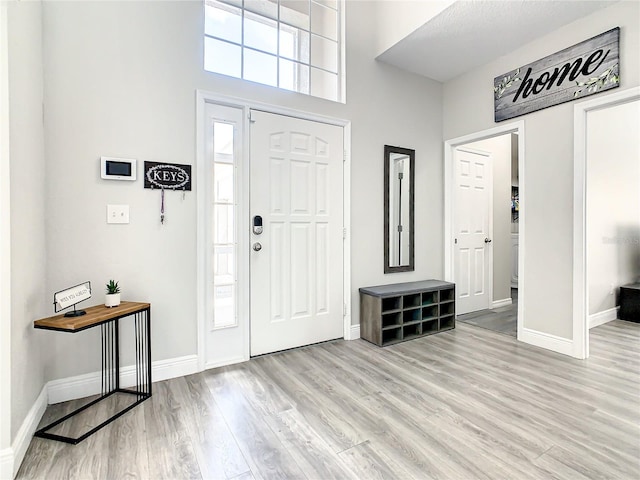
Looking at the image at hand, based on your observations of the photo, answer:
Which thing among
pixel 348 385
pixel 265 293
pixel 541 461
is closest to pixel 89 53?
pixel 265 293

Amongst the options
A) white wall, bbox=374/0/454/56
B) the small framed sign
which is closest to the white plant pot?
the small framed sign

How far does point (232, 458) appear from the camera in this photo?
1.52 meters

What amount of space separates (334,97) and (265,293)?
202 centimetres

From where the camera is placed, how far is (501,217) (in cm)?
444

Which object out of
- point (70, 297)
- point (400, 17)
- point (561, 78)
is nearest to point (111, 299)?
point (70, 297)

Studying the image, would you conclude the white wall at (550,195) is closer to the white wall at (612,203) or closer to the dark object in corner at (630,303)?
the white wall at (612,203)

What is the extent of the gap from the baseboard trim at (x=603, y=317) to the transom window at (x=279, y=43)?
12.0 feet

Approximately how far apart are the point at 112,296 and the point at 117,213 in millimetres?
565

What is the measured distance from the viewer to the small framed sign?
1716mm

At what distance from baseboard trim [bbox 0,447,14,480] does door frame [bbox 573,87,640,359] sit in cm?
371

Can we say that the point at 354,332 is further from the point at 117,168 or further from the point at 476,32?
the point at 476,32

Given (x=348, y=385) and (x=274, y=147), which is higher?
(x=274, y=147)

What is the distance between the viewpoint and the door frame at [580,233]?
2.64 m

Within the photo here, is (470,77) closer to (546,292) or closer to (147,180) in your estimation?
(546,292)
